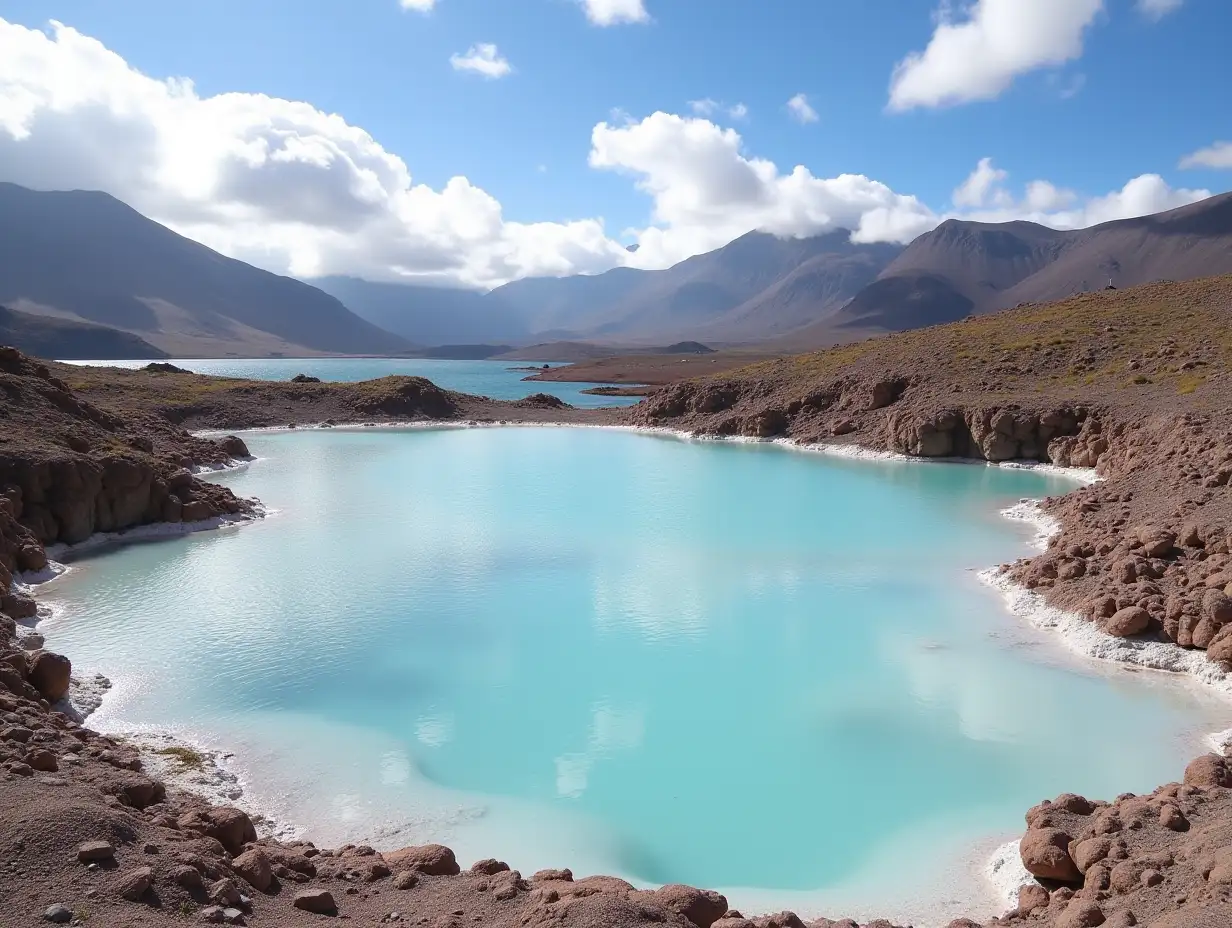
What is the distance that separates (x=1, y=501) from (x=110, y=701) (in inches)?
378

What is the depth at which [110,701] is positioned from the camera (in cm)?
1353

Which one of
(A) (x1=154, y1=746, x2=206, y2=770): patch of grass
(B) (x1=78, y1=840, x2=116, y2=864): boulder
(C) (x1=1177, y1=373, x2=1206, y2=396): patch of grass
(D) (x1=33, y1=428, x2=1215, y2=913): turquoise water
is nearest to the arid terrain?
(B) (x1=78, y1=840, x2=116, y2=864): boulder

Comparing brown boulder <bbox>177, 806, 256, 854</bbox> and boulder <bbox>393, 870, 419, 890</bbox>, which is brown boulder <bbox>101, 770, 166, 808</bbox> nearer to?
brown boulder <bbox>177, 806, 256, 854</bbox>

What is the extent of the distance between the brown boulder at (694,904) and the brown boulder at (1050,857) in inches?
142

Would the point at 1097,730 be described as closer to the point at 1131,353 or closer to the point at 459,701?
the point at 459,701

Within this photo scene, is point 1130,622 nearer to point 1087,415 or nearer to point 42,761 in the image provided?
point 42,761

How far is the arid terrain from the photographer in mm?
6641

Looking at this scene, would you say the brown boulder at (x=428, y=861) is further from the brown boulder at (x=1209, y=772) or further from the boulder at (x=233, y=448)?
the boulder at (x=233, y=448)

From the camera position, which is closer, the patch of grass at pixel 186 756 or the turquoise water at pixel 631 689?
the turquoise water at pixel 631 689

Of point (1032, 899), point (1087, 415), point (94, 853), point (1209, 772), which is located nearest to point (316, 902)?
point (94, 853)

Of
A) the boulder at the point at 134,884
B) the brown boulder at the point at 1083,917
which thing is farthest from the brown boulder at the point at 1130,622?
the boulder at the point at 134,884

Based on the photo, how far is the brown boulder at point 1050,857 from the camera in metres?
8.43

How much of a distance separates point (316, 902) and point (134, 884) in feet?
4.56

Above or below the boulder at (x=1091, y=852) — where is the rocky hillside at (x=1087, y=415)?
above
